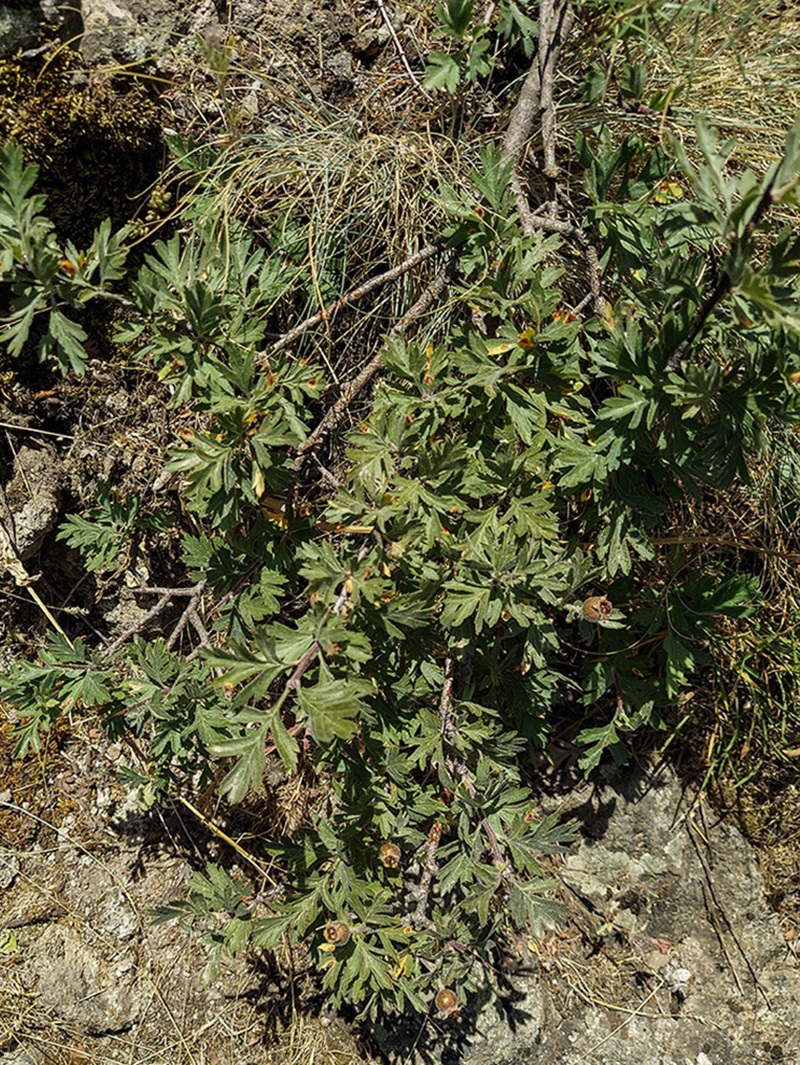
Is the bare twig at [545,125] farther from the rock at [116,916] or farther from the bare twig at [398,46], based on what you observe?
the rock at [116,916]

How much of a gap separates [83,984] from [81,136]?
265 centimetres

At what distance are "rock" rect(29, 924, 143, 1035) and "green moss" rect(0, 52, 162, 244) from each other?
228 cm

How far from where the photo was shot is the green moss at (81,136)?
92.5 inches

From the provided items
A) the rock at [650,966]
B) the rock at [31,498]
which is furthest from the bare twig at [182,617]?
the rock at [650,966]

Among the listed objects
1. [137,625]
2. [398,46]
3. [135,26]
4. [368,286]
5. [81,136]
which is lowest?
[137,625]

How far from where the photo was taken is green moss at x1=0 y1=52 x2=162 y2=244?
7.71 ft

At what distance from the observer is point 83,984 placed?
2797mm

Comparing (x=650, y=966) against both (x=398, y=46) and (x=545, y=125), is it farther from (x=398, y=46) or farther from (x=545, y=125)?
(x=398, y=46)

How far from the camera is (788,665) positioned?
2.72 metres

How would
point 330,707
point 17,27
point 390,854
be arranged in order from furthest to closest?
point 17,27, point 390,854, point 330,707

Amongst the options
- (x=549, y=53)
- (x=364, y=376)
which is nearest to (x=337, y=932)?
(x=364, y=376)

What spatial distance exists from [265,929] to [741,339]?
5.87 feet

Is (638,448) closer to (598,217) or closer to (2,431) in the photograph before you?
(598,217)

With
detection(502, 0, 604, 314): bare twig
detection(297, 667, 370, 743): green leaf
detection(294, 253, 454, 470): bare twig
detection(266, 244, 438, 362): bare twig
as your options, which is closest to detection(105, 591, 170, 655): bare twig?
detection(294, 253, 454, 470): bare twig
